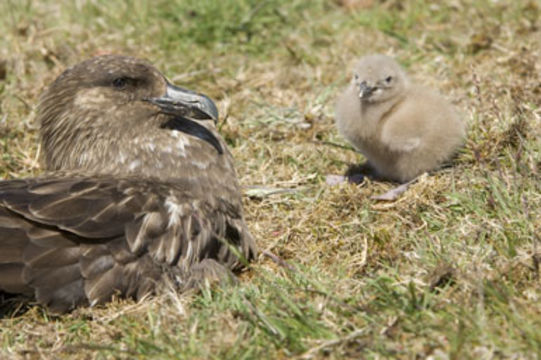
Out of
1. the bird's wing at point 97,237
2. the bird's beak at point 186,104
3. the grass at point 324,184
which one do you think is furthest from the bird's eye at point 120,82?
the grass at point 324,184

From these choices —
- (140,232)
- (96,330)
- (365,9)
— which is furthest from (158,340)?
(365,9)

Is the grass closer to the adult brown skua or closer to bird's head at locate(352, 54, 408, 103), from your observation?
the adult brown skua

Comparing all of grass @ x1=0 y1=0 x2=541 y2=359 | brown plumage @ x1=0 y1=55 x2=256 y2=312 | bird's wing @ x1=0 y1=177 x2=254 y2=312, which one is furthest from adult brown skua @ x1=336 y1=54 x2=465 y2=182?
bird's wing @ x1=0 y1=177 x2=254 y2=312

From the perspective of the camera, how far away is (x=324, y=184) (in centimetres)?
378

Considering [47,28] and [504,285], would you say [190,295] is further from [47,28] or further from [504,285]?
[47,28]

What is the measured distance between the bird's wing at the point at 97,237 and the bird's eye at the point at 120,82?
484mm

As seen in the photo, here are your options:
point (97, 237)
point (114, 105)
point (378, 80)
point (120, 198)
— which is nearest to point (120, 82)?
point (114, 105)

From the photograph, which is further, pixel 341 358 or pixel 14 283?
pixel 14 283

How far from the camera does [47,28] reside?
5.41 metres

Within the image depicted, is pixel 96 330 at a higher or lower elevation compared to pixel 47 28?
lower

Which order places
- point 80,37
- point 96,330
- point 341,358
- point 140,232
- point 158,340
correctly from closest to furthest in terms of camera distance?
1. point 341,358
2. point 158,340
3. point 96,330
4. point 140,232
5. point 80,37

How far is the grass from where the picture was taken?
238 cm

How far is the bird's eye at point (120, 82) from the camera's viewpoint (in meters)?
3.33

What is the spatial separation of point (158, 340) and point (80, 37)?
11.1 feet
